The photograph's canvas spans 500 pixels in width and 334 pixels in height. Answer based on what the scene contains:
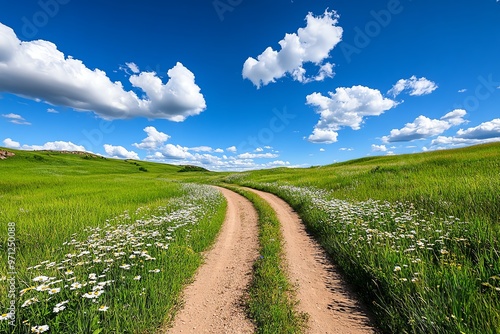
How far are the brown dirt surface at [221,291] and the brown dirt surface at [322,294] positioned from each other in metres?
1.30

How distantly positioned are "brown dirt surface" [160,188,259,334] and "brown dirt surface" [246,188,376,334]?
51.3 inches

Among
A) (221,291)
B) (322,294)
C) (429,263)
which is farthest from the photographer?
(221,291)

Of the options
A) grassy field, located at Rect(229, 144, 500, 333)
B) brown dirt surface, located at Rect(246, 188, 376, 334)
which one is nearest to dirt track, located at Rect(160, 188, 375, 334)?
brown dirt surface, located at Rect(246, 188, 376, 334)

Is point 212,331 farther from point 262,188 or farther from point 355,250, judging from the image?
point 262,188

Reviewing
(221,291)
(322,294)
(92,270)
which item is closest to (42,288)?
(92,270)

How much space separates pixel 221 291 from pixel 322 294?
2511 millimetres

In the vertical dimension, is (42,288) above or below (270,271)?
above

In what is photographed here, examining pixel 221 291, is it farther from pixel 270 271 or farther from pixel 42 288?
pixel 42 288

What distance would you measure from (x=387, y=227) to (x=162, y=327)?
25.7 ft

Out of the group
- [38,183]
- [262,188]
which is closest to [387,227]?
[262,188]

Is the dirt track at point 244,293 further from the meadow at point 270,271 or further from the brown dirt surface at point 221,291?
the meadow at point 270,271

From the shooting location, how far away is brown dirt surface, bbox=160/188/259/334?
175 inches

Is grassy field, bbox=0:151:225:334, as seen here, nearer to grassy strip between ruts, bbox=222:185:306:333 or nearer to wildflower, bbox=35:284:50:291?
wildflower, bbox=35:284:50:291

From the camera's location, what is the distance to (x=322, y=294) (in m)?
5.54
